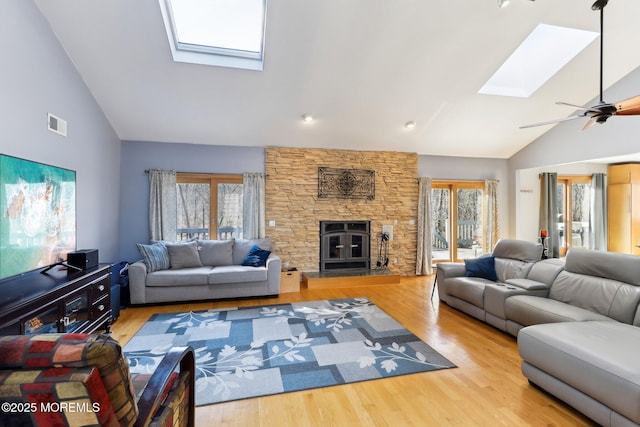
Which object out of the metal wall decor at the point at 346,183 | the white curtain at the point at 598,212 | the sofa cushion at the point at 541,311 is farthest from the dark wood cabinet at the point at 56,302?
the white curtain at the point at 598,212

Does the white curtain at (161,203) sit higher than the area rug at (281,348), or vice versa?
the white curtain at (161,203)

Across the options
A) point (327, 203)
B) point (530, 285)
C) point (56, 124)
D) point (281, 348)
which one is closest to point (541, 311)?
point (530, 285)

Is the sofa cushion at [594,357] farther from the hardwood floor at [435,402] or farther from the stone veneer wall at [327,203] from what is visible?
the stone veneer wall at [327,203]

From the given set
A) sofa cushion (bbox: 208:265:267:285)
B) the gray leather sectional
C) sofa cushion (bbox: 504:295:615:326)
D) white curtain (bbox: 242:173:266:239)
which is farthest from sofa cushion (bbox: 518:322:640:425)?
white curtain (bbox: 242:173:266:239)

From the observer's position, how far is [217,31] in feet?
11.8

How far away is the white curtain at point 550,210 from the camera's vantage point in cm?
674

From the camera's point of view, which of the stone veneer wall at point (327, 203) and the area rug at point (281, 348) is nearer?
the area rug at point (281, 348)

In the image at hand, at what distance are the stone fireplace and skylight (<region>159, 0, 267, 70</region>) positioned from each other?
10.4ft

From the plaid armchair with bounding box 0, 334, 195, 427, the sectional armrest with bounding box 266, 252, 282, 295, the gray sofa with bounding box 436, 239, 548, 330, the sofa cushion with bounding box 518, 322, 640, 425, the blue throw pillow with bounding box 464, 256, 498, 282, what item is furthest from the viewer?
the sectional armrest with bounding box 266, 252, 282, 295

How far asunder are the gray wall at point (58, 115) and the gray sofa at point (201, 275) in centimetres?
87

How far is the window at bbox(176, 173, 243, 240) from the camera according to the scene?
5.26m

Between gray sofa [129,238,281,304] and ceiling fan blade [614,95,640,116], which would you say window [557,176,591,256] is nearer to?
ceiling fan blade [614,95,640,116]

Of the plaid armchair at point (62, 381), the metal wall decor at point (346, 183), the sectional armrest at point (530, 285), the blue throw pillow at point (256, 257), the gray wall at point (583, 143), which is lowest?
the sectional armrest at point (530, 285)

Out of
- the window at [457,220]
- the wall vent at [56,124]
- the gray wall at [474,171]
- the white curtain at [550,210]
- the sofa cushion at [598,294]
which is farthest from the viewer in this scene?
the white curtain at [550,210]
